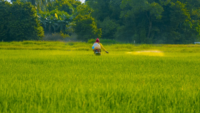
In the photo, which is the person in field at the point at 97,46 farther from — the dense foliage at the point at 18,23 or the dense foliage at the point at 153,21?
the dense foliage at the point at 153,21

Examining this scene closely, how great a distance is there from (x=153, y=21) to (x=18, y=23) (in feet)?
105

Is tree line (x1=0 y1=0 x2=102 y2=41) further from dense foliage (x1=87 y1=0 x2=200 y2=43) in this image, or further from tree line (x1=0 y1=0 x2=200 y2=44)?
dense foliage (x1=87 y1=0 x2=200 y2=43)

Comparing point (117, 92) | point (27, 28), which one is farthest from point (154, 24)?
point (117, 92)

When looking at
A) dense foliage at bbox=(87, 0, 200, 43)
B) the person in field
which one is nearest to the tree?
dense foliage at bbox=(87, 0, 200, 43)

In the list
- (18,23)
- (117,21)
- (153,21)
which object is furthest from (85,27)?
(153,21)

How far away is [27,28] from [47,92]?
54033mm

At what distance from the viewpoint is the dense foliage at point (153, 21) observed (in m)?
62.5

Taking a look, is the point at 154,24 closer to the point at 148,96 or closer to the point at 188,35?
the point at 188,35

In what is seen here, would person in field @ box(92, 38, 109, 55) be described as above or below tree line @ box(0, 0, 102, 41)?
below

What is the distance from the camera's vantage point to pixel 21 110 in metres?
3.78

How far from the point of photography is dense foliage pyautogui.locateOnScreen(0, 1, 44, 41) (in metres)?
55.1

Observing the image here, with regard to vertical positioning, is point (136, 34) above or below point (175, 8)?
below

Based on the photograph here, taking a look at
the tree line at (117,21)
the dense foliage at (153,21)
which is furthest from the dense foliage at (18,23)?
the dense foliage at (153,21)

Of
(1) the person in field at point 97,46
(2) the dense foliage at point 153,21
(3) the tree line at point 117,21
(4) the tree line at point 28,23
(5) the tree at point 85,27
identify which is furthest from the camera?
(2) the dense foliage at point 153,21
